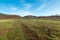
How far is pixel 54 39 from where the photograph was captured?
20.0 metres

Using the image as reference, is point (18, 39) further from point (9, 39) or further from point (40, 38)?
point (40, 38)

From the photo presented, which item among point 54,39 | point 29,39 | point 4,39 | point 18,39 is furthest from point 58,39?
point 4,39

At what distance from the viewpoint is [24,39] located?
22.7 meters

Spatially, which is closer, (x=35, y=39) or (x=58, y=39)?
(x=58, y=39)

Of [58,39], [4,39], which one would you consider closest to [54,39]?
[58,39]

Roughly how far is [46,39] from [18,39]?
13.2ft

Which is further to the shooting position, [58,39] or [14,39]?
[14,39]

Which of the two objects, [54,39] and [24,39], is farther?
[24,39]

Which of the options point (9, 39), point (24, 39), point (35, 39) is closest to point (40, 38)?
point (35, 39)

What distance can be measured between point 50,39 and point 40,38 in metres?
1.81

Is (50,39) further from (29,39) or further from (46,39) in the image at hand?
(29,39)

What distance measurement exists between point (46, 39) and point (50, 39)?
2.54ft

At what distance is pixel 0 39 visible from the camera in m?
22.9

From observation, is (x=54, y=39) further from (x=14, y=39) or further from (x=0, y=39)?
(x=0, y=39)
